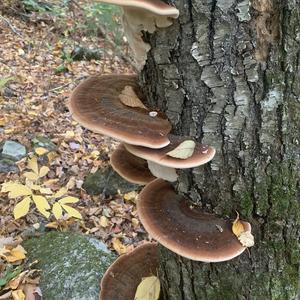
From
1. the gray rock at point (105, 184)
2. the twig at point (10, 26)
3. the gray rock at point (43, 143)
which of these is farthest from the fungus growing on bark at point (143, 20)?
the twig at point (10, 26)

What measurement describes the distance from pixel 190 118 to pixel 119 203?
10.6 ft

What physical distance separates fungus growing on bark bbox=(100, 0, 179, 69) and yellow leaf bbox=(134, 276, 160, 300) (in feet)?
4.34

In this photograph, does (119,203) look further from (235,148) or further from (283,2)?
(283,2)

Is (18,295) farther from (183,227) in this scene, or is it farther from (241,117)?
(241,117)

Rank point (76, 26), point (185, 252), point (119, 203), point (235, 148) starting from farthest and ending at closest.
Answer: point (76, 26)
point (119, 203)
point (235, 148)
point (185, 252)

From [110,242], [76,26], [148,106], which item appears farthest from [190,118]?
[76,26]

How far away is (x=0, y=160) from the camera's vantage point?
529 cm

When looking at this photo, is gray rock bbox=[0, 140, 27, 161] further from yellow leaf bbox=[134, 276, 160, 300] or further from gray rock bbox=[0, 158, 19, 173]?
yellow leaf bbox=[134, 276, 160, 300]

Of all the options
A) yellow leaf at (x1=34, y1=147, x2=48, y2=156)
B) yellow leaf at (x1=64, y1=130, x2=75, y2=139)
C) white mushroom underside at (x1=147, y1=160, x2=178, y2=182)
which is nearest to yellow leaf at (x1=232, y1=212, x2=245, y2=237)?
white mushroom underside at (x1=147, y1=160, x2=178, y2=182)

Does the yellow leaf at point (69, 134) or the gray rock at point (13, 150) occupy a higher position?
the gray rock at point (13, 150)

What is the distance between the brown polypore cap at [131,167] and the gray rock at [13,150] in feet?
10.5

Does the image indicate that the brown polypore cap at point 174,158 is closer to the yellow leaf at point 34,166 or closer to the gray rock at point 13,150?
the yellow leaf at point 34,166

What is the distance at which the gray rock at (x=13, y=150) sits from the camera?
5348mm

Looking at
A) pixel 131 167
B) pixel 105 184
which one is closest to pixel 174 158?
pixel 131 167
